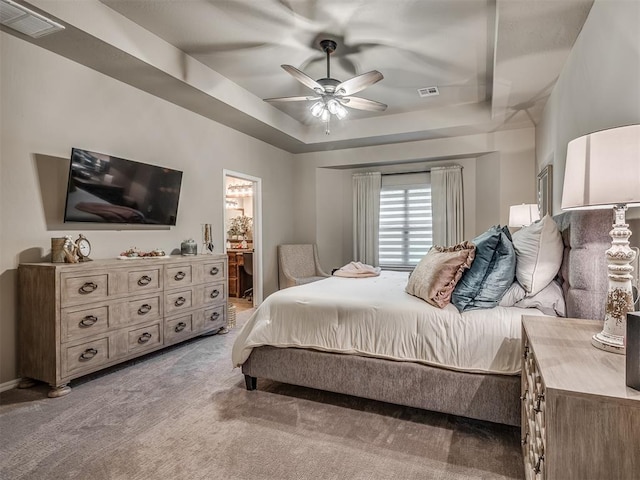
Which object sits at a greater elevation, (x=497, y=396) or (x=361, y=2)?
(x=361, y=2)

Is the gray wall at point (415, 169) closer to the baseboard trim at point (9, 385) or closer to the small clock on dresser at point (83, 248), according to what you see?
the small clock on dresser at point (83, 248)

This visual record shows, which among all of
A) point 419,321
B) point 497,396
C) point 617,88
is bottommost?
point 497,396

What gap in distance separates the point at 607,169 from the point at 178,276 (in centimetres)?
336

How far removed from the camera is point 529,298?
2.11 m

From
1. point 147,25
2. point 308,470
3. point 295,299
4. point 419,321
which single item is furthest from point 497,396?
point 147,25

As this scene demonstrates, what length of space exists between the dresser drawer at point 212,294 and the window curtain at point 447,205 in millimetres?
3445

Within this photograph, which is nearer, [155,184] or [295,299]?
[295,299]

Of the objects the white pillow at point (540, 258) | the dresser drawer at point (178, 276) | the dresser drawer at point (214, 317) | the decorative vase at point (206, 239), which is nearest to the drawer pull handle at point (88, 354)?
the dresser drawer at point (178, 276)

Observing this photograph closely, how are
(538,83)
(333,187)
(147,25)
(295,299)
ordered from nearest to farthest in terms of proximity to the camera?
(295,299)
(147,25)
(538,83)
(333,187)

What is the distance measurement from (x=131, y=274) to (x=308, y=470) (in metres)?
2.20

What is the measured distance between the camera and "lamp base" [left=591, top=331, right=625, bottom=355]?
49.5 inches

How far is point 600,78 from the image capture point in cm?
224

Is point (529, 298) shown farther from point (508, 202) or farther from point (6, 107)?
point (6, 107)

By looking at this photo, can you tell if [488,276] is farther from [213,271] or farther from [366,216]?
[366,216]
